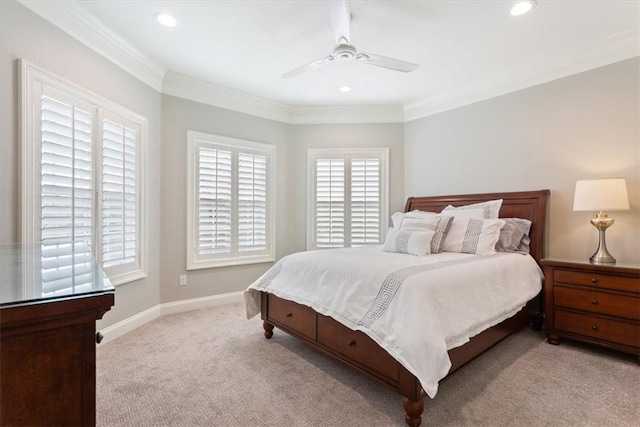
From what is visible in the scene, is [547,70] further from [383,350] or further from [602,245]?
[383,350]

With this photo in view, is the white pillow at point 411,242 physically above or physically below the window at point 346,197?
below

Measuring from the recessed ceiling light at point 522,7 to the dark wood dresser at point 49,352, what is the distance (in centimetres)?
312

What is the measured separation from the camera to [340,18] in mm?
2285

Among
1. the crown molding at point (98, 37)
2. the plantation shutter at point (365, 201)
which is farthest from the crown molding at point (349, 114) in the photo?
the crown molding at point (98, 37)

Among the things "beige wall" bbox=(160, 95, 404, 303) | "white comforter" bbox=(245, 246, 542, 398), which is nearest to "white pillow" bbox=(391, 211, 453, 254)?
"white comforter" bbox=(245, 246, 542, 398)

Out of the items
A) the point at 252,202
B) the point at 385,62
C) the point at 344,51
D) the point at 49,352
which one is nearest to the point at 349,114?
the point at 252,202

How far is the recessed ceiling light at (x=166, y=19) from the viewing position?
2540 mm

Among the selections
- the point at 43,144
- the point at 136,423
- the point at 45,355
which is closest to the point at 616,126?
the point at 45,355

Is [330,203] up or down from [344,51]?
down

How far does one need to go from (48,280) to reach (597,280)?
3.53 metres

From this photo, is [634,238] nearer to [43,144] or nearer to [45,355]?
[45,355]

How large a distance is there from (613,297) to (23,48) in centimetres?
480

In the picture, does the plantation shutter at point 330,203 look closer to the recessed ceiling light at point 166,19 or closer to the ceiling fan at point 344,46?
the ceiling fan at point 344,46

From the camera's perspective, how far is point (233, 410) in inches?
74.0
